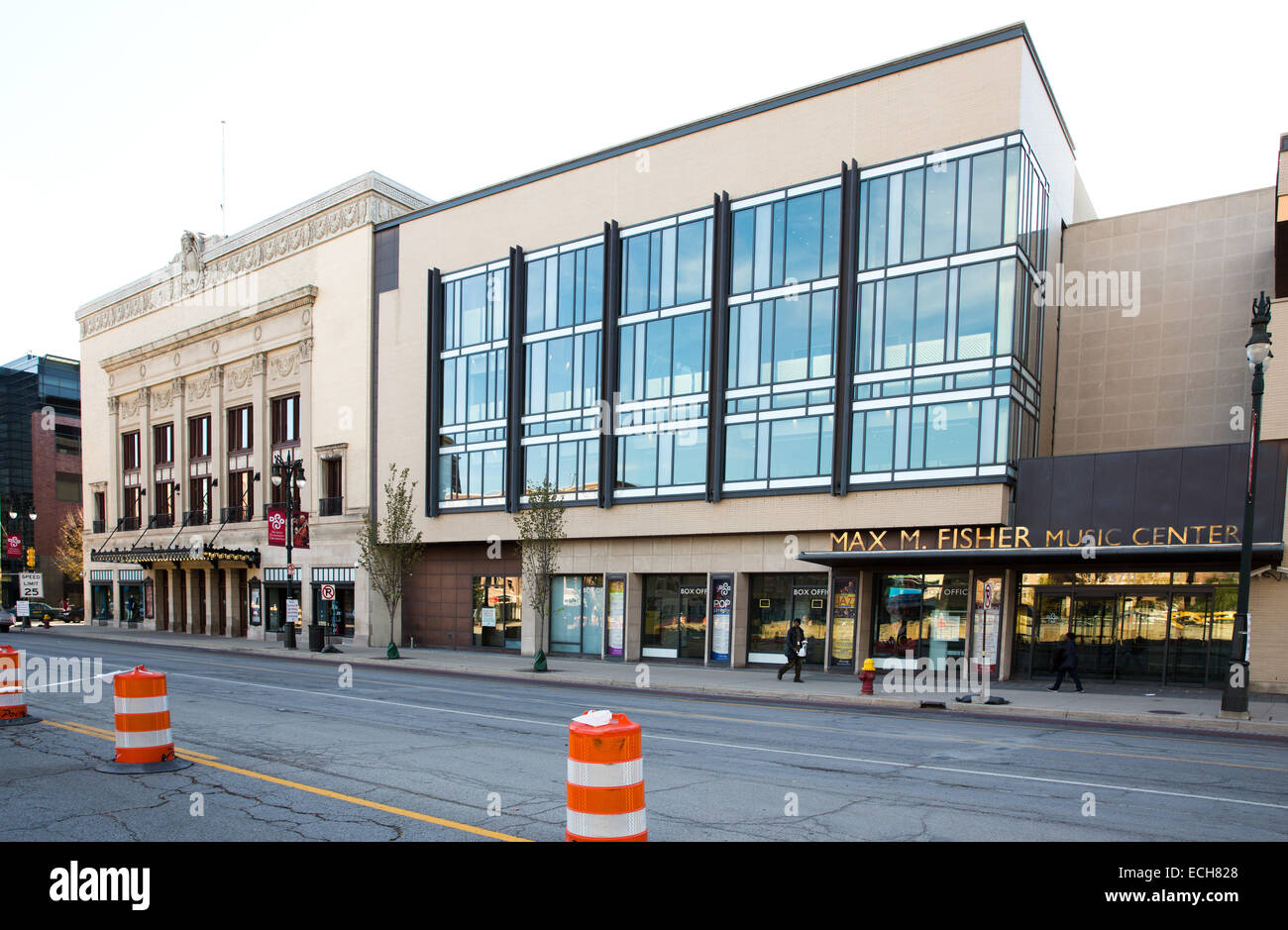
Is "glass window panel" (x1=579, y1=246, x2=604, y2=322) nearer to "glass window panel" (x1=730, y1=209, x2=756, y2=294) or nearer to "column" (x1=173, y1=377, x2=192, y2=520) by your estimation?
"glass window panel" (x1=730, y1=209, x2=756, y2=294)

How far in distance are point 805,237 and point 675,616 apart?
13.4 meters

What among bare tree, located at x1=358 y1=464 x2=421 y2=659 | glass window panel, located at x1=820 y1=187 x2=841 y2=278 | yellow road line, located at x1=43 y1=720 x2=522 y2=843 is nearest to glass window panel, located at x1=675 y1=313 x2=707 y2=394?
glass window panel, located at x1=820 y1=187 x2=841 y2=278

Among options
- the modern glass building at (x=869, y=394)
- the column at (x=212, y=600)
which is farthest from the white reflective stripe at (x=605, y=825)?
the column at (x=212, y=600)

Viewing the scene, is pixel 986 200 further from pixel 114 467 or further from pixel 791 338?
Answer: pixel 114 467

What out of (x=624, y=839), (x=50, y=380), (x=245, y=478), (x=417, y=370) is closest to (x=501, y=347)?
(x=417, y=370)

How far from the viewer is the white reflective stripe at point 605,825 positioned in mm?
5152

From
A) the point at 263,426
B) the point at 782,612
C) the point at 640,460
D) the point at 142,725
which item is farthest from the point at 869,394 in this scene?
the point at 263,426

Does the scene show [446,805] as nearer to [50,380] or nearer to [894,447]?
[894,447]

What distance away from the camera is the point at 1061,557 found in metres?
21.0

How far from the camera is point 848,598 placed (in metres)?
24.8

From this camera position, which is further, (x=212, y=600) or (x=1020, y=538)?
(x=212, y=600)

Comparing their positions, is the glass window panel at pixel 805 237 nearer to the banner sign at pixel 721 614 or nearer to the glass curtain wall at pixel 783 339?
the glass curtain wall at pixel 783 339

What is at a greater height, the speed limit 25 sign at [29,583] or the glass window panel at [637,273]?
the glass window panel at [637,273]
